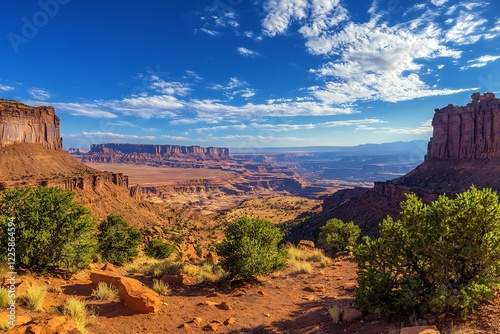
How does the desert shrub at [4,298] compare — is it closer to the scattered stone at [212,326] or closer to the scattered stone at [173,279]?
the scattered stone at [173,279]

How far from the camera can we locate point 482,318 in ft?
23.0

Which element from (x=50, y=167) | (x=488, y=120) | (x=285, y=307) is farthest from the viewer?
(x=488, y=120)

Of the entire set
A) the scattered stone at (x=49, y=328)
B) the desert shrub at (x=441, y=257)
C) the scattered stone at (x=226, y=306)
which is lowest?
the scattered stone at (x=226, y=306)

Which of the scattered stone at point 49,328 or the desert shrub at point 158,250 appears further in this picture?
the desert shrub at point 158,250

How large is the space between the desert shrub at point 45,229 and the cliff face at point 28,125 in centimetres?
6862

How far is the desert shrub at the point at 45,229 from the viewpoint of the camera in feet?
41.6

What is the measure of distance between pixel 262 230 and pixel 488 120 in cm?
8334

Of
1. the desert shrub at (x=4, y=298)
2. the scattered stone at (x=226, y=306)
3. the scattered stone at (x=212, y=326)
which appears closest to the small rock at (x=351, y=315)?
the scattered stone at (x=212, y=326)

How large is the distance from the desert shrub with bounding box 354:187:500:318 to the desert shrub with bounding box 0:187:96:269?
521 inches

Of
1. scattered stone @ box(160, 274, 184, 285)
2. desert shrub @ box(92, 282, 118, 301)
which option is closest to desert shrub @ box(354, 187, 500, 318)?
scattered stone @ box(160, 274, 184, 285)

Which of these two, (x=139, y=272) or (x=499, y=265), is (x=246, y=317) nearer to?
(x=499, y=265)

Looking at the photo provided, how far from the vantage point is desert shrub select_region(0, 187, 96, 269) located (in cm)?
1267

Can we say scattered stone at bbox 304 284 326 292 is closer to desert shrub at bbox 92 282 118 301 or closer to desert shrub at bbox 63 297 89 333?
desert shrub at bbox 92 282 118 301

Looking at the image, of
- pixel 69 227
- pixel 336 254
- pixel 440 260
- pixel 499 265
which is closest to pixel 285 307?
pixel 440 260
